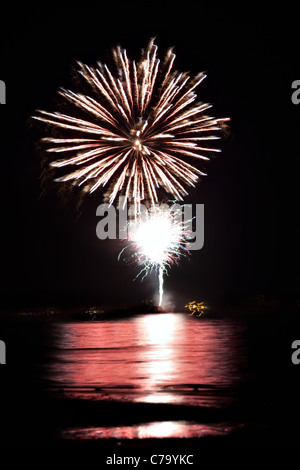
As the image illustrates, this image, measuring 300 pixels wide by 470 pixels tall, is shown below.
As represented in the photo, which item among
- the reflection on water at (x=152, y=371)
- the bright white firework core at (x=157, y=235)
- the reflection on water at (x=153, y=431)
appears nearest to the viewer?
Answer: the reflection on water at (x=153, y=431)

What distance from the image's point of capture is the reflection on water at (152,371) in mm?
8062

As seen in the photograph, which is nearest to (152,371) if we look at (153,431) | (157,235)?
(153,431)

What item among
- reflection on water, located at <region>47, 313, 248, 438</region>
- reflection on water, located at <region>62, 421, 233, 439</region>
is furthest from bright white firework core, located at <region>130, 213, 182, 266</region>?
reflection on water, located at <region>62, 421, 233, 439</region>

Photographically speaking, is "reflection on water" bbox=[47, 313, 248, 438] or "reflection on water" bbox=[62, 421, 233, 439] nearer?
"reflection on water" bbox=[62, 421, 233, 439]

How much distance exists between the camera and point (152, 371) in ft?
35.9

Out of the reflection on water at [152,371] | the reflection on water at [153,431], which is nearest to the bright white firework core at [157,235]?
the reflection on water at [152,371]

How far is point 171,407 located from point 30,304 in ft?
124

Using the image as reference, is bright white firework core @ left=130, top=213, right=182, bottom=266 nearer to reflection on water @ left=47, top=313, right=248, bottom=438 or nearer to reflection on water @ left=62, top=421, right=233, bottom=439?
reflection on water @ left=47, top=313, right=248, bottom=438

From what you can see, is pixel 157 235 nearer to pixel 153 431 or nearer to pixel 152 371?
pixel 152 371

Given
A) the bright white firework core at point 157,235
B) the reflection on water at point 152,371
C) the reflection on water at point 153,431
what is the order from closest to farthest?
1. the reflection on water at point 153,431
2. the reflection on water at point 152,371
3. the bright white firework core at point 157,235

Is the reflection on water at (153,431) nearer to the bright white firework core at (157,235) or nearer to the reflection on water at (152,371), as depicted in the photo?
the reflection on water at (152,371)

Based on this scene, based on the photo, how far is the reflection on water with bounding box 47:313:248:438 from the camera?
8.06 m
